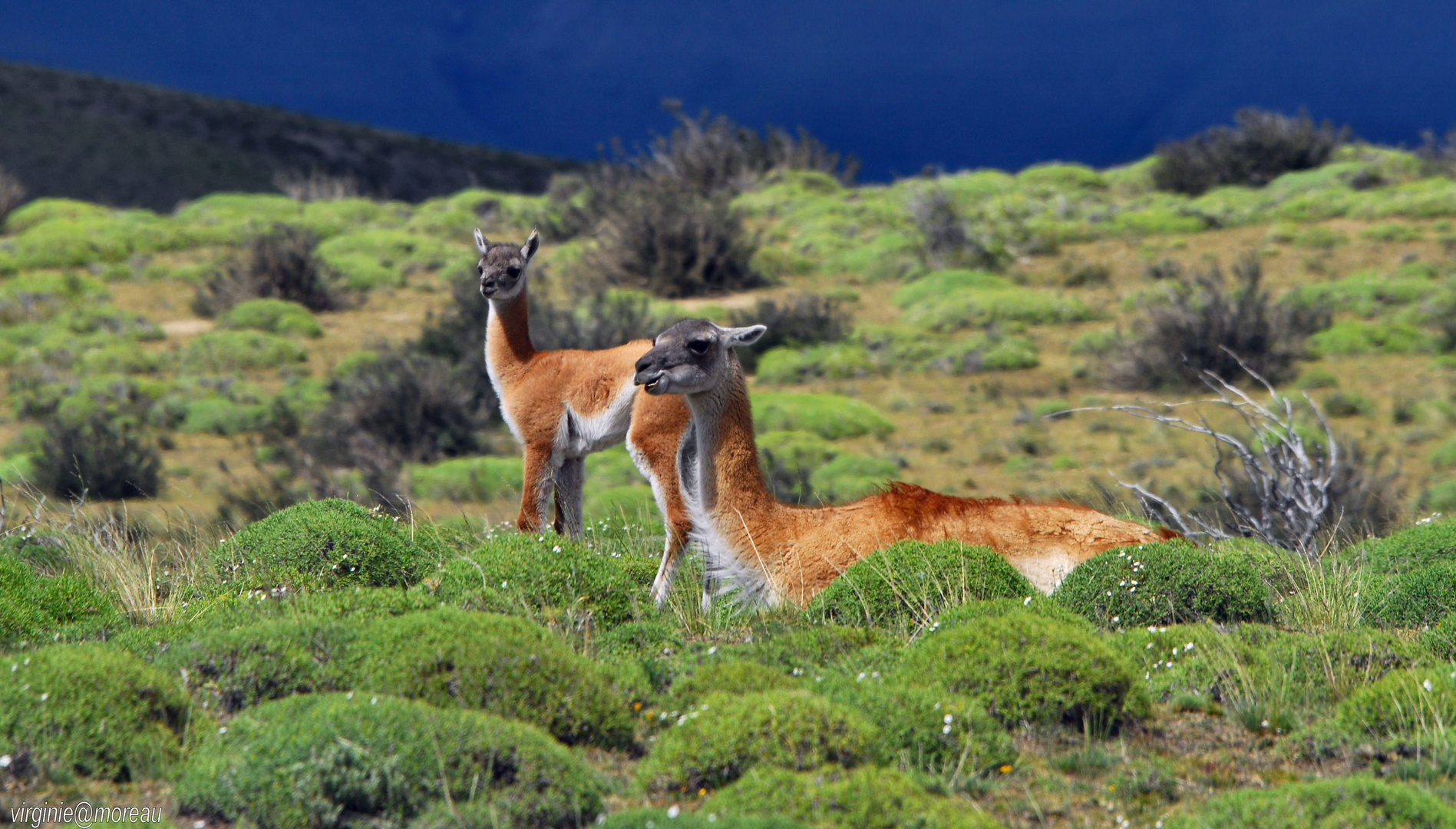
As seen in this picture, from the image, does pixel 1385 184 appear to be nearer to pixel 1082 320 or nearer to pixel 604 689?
pixel 1082 320

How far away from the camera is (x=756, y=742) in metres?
3.93

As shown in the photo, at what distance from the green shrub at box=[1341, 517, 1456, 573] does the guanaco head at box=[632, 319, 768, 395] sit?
3657mm

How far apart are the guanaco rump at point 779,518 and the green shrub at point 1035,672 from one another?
133 cm

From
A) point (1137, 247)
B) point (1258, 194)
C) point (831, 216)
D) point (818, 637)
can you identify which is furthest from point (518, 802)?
point (1258, 194)

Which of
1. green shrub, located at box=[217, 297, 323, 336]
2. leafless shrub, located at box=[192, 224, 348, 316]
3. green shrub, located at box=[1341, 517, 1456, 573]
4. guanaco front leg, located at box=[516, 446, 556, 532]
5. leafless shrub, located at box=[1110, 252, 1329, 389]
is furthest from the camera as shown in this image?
leafless shrub, located at box=[192, 224, 348, 316]

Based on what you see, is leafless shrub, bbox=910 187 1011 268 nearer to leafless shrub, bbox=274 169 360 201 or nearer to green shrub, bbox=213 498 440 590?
leafless shrub, bbox=274 169 360 201

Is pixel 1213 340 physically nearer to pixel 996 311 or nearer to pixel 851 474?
pixel 996 311

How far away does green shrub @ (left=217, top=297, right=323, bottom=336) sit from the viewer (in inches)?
873

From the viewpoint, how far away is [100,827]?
3473 millimetres

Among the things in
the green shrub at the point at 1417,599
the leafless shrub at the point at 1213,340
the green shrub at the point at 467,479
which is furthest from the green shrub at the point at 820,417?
the green shrub at the point at 1417,599

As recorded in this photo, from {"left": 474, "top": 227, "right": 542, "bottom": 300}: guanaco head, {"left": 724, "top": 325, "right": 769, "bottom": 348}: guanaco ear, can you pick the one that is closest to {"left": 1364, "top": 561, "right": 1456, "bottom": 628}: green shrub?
{"left": 724, "top": 325, "right": 769, "bottom": 348}: guanaco ear

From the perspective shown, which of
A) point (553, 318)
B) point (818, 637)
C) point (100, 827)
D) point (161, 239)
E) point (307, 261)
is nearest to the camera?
point (100, 827)

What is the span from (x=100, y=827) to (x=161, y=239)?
2797 cm

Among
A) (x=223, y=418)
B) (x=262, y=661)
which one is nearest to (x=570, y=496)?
(x=262, y=661)
